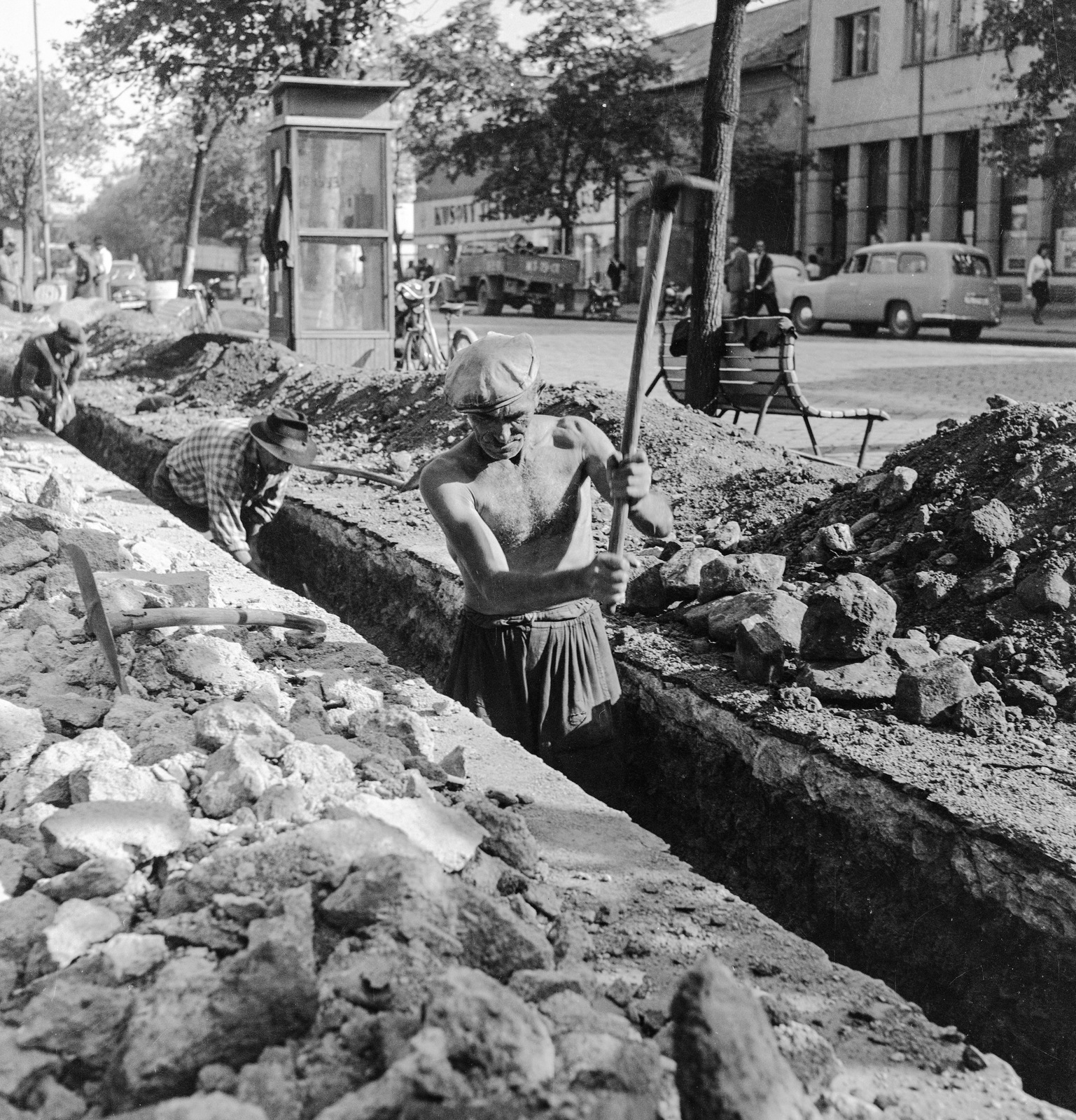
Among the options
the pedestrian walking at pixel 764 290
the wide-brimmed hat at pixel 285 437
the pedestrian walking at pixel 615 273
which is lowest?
the wide-brimmed hat at pixel 285 437

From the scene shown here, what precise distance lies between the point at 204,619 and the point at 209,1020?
2359 millimetres

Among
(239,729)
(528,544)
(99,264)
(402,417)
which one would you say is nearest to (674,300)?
(99,264)

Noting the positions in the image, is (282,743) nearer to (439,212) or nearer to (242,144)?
(242,144)

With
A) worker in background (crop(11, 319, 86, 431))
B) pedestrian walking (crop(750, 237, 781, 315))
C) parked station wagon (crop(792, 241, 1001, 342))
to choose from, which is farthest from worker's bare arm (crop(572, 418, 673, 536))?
parked station wagon (crop(792, 241, 1001, 342))

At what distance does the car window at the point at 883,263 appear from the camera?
22688 millimetres

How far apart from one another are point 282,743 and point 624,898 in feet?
2.94

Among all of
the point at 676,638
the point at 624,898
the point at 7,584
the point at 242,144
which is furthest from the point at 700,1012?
the point at 242,144

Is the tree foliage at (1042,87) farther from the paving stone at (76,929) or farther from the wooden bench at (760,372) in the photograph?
the paving stone at (76,929)

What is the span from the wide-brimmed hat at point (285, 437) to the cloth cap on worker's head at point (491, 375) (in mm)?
3155

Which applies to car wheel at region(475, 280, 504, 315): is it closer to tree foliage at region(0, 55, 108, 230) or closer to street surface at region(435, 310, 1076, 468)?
street surface at region(435, 310, 1076, 468)

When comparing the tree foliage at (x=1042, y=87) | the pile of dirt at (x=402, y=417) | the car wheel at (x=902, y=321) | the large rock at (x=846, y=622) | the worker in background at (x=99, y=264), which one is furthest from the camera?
the worker in background at (x=99, y=264)

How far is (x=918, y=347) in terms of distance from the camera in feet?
62.3

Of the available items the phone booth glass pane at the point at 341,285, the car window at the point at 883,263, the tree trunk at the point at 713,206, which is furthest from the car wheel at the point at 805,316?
the tree trunk at the point at 713,206

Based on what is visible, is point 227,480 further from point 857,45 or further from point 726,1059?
point 857,45
